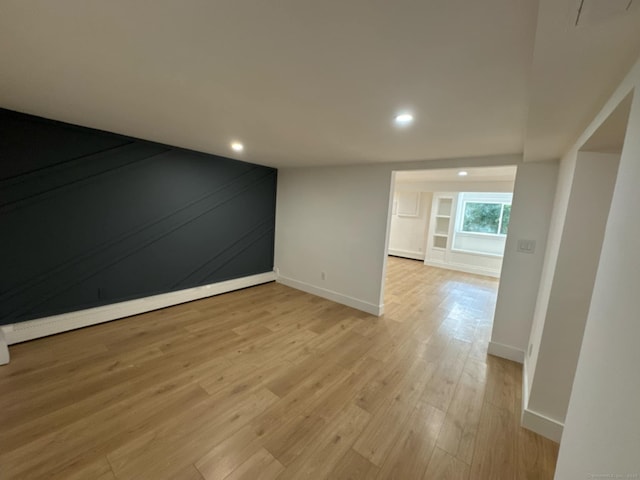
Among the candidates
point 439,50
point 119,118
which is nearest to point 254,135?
point 119,118

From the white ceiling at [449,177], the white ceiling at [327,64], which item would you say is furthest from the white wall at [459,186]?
the white ceiling at [327,64]

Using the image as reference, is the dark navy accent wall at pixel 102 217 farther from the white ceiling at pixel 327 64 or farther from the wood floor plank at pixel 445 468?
the wood floor plank at pixel 445 468

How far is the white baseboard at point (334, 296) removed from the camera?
365 centimetres

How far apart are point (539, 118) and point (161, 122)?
116 inches

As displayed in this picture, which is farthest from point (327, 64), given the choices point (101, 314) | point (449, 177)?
point (449, 177)

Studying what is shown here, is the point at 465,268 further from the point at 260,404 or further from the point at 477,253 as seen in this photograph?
the point at 260,404

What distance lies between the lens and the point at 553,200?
2.38 meters

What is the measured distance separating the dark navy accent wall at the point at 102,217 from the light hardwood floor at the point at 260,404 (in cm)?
49

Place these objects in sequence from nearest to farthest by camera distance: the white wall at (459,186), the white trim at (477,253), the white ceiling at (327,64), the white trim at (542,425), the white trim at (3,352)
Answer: the white ceiling at (327,64) < the white trim at (542,425) < the white trim at (3,352) < the white wall at (459,186) < the white trim at (477,253)

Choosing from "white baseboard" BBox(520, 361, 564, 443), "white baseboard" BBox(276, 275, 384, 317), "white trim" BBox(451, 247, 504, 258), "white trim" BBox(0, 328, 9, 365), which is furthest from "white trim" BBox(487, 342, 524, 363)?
"white trim" BBox(0, 328, 9, 365)

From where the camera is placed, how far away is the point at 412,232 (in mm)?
7809

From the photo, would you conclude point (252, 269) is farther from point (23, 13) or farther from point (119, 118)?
point (23, 13)

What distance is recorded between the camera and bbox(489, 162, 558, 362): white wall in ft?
8.04

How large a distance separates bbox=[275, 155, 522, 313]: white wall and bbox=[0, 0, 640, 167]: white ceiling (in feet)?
4.67
